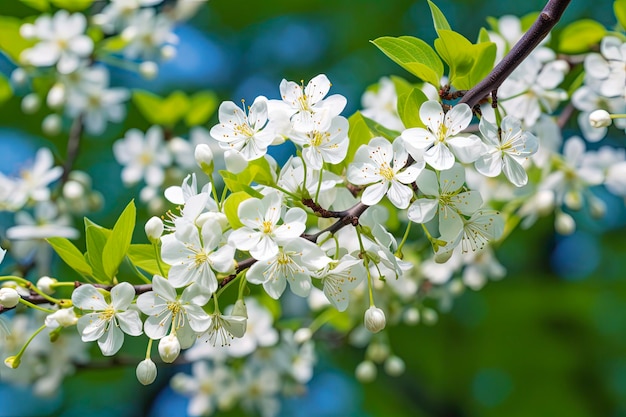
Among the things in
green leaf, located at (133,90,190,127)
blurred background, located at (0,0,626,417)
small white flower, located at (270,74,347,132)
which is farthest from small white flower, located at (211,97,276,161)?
blurred background, located at (0,0,626,417)

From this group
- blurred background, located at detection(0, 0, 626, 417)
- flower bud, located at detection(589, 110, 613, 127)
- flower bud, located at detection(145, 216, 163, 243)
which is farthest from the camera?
blurred background, located at detection(0, 0, 626, 417)

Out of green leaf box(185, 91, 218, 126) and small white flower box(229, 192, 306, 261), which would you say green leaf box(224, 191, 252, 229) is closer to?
small white flower box(229, 192, 306, 261)

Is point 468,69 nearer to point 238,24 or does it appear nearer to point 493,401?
point 493,401

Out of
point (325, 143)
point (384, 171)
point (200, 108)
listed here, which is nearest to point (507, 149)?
point (384, 171)

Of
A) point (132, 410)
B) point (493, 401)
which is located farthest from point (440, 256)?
point (132, 410)

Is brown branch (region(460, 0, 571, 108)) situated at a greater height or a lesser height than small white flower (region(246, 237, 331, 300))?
greater

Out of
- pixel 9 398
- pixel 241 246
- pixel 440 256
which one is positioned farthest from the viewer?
pixel 9 398
